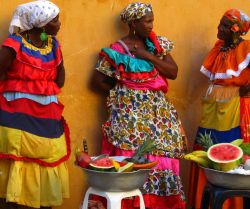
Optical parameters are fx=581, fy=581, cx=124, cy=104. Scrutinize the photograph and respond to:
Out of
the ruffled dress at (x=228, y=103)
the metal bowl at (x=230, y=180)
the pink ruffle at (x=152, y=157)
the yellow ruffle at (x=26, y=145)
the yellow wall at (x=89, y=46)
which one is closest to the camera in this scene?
the metal bowl at (x=230, y=180)

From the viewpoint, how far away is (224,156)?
14.1 feet

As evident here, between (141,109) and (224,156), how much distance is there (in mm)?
1277

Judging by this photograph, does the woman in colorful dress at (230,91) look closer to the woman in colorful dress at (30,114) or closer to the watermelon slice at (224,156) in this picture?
the watermelon slice at (224,156)

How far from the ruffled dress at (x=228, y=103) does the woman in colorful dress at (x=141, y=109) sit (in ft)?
1.46

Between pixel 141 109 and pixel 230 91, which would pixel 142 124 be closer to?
pixel 141 109

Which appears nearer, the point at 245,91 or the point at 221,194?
the point at 221,194

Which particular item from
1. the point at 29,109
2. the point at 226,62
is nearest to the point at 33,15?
the point at 29,109

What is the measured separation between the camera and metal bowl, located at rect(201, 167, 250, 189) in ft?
13.6

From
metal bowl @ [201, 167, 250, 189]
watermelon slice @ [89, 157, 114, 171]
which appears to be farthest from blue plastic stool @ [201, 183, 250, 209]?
watermelon slice @ [89, 157, 114, 171]

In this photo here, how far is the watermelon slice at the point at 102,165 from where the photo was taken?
13.6 feet

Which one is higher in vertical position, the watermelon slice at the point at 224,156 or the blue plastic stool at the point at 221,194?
the watermelon slice at the point at 224,156

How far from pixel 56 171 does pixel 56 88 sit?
0.71 meters

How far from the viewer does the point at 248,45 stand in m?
5.58

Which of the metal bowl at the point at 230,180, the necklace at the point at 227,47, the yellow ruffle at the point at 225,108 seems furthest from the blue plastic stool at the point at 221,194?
the necklace at the point at 227,47
